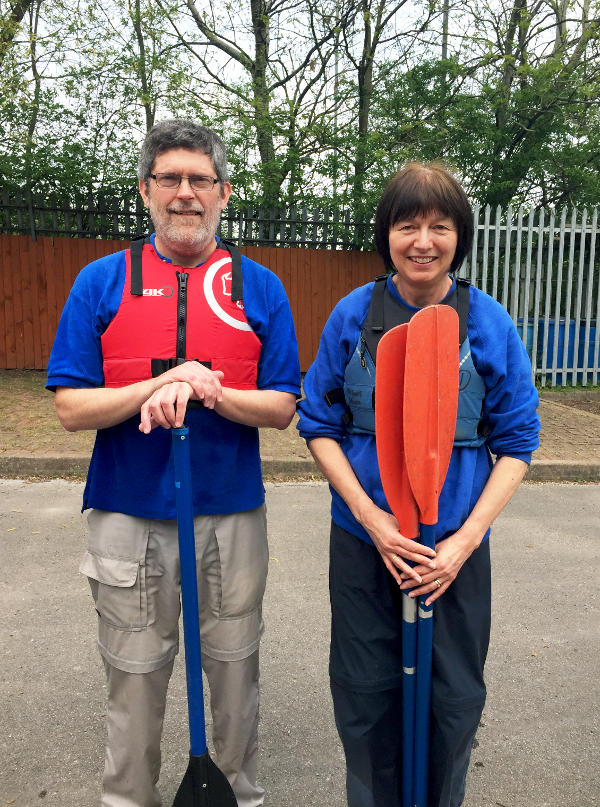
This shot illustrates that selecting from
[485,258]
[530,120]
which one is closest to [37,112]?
[485,258]

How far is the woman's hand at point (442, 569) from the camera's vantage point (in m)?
1.70

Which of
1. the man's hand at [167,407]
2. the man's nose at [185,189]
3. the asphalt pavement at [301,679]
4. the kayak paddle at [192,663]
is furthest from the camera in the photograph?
the asphalt pavement at [301,679]

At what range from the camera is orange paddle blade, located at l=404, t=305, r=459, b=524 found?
5.33ft

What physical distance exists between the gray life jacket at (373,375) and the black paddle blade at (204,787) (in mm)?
975

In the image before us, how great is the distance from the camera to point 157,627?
197 cm

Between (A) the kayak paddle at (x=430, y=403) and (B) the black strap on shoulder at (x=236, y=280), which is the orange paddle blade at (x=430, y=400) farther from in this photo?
(B) the black strap on shoulder at (x=236, y=280)

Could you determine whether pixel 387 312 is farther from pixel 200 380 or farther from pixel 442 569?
pixel 442 569

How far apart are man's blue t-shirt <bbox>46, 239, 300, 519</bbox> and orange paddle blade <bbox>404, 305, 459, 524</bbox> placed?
468mm

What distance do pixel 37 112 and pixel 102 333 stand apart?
34.7ft

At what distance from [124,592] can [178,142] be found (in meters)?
1.26

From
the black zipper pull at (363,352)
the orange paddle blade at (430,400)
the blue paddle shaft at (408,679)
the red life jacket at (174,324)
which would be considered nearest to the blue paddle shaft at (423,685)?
the blue paddle shaft at (408,679)

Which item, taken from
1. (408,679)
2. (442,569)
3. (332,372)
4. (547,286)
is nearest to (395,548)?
(442,569)

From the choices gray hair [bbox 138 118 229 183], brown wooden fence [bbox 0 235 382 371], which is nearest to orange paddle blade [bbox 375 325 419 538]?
gray hair [bbox 138 118 229 183]

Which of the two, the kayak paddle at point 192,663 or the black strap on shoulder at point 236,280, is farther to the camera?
the black strap on shoulder at point 236,280
